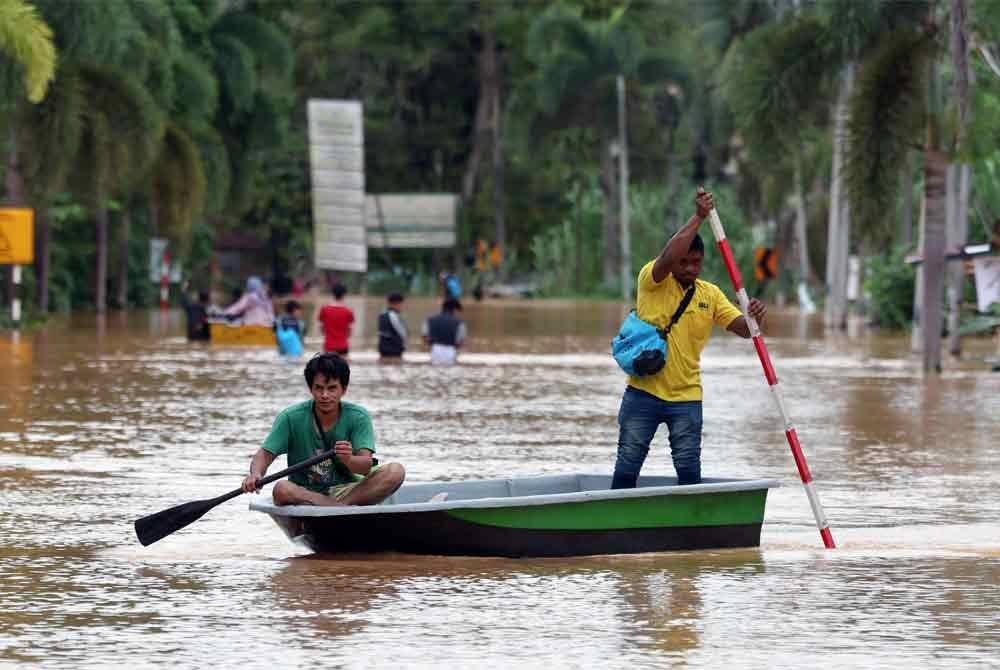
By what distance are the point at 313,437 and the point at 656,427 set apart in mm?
1823

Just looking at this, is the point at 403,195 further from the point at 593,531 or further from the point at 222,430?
the point at 593,531

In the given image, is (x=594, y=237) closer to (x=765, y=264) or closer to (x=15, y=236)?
(x=765, y=264)

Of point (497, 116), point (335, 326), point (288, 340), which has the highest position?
point (497, 116)

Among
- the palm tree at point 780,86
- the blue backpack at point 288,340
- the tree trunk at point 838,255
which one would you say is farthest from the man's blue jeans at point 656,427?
the tree trunk at point 838,255

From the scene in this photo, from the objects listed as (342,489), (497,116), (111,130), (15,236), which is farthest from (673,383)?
(497,116)

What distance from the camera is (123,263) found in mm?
63656

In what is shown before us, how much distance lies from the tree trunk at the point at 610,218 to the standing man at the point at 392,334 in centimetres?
5405

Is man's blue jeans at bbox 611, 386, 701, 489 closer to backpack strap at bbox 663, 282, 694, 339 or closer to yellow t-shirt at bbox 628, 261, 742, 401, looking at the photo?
yellow t-shirt at bbox 628, 261, 742, 401

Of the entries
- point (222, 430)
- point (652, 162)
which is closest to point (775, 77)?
point (222, 430)

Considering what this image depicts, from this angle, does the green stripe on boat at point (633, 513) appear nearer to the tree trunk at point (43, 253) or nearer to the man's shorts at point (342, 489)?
the man's shorts at point (342, 489)

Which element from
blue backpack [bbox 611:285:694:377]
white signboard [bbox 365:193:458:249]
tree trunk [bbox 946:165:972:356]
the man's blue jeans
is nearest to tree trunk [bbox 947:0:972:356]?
tree trunk [bbox 946:165:972:356]

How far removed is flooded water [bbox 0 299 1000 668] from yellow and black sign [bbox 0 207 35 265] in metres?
15.3

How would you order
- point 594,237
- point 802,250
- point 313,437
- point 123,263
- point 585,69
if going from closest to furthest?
point 313,437, point 123,263, point 802,250, point 585,69, point 594,237

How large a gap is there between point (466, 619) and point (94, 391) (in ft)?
53.7
